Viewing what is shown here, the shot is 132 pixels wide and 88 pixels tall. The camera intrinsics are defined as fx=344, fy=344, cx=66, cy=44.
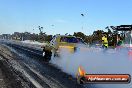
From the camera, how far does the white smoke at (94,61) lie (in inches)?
538

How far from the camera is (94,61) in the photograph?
16922 millimetres

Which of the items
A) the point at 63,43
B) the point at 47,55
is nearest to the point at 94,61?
the point at 63,43

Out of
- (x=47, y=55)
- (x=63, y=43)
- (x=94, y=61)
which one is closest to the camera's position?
(x=94, y=61)

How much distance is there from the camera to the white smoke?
1365 cm

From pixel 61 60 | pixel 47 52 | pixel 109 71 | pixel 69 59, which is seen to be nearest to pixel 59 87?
pixel 109 71

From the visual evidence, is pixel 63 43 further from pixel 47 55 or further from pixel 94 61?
pixel 47 55

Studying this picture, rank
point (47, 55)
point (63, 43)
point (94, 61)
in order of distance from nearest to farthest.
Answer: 1. point (94, 61)
2. point (63, 43)
3. point (47, 55)

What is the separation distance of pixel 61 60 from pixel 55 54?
51 centimetres

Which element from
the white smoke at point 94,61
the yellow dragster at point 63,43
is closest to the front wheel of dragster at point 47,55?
the yellow dragster at point 63,43

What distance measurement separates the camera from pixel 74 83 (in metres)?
11.5

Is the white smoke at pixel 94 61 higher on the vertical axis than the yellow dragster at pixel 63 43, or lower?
lower

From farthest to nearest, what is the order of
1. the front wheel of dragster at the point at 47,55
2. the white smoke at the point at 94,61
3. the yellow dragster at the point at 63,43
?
the front wheel of dragster at the point at 47,55 → the yellow dragster at the point at 63,43 → the white smoke at the point at 94,61

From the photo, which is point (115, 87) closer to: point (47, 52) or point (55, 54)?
point (55, 54)

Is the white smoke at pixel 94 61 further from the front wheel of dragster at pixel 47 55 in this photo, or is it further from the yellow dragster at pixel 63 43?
the front wheel of dragster at pixel 47 55
